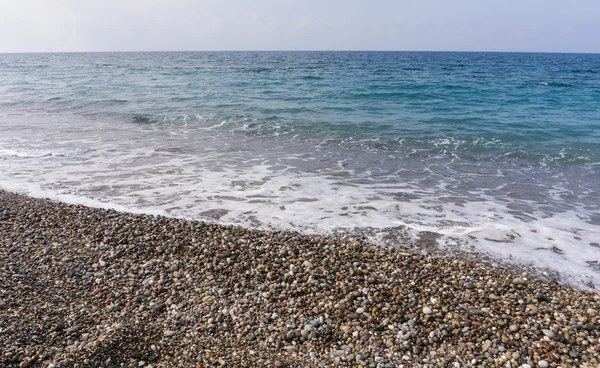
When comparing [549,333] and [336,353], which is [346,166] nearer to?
[549,333]

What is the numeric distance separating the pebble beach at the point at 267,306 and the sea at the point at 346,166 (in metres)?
1.25

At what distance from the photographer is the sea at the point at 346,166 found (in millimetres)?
7410

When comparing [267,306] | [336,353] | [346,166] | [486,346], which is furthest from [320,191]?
[486,346]

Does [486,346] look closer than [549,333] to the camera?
Yes

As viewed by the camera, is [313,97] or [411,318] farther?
[313,97]

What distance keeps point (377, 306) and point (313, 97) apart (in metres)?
21.8

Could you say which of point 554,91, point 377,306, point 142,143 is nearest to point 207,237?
point 377,306

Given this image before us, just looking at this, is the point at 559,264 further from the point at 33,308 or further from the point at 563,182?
the point at 33,308

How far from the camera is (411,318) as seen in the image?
448cm

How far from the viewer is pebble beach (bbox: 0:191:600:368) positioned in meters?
3.98

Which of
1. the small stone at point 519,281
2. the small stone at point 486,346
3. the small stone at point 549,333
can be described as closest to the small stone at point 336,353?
the small stone at point 486,346

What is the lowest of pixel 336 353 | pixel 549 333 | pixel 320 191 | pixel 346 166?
pixel 336 353

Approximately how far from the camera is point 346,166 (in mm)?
11484

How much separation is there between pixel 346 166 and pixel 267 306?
23.6 ft
